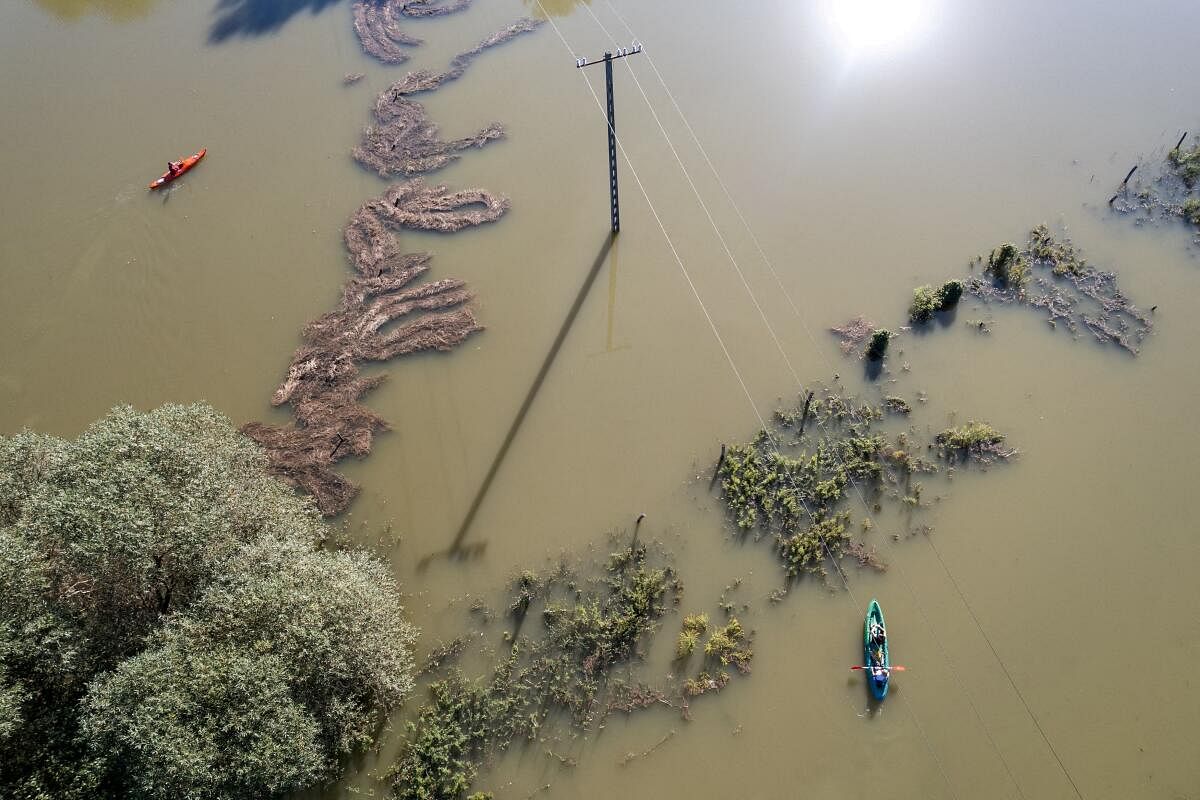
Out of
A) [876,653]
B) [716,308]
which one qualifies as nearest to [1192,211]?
[716,308]

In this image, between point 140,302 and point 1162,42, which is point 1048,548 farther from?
point 140,302

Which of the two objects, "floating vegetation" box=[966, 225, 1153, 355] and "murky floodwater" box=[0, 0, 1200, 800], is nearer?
"murky floodwater" box=[0, 0, 1200, 800]

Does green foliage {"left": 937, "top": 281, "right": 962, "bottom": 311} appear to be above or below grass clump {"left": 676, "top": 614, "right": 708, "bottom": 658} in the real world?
above

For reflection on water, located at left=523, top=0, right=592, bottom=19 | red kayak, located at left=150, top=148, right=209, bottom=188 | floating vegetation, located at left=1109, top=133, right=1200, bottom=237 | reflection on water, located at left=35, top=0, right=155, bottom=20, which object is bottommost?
floating vegetation, located at left=1109, top=133, right=1200, bottom=237

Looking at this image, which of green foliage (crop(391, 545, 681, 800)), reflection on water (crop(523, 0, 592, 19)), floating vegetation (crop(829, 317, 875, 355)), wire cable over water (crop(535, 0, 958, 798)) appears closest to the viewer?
green foliage (crop(391, 545, 681, 800))

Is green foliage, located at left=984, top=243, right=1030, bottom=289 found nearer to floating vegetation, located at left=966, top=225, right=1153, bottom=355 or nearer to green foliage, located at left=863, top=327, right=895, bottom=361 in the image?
floating vegetation, located at left=966, top=225, right=1153, bottom=355

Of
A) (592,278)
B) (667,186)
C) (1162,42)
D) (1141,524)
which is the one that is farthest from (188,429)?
(1162,42)

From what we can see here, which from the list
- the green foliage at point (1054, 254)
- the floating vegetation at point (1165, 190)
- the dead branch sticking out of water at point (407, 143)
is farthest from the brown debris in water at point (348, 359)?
the floating vegetation at point (1165, 190)

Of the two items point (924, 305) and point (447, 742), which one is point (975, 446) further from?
point (447, 742)

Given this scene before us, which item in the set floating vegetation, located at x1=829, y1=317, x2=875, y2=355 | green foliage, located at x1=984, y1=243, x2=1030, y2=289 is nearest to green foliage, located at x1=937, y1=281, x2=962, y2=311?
green foliage, located at x1=984, y1=243, x2=1030, y2=289
